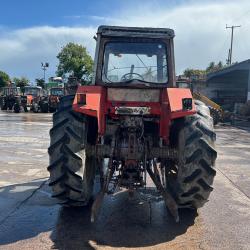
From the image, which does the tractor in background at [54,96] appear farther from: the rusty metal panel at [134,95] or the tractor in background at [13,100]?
the rusty metal panel at [134,95]

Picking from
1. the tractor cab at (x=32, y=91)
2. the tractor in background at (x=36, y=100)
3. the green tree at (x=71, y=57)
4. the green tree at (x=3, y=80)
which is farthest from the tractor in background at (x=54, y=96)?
the green tree at (x=3, y=80)

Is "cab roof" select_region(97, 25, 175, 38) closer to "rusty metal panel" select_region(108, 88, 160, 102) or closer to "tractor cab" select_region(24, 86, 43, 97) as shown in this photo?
"rusty metal panel" select_region(108, 88, 160, 102)

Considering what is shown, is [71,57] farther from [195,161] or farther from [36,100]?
[195,161]

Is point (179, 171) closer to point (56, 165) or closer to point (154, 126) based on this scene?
point (154, 126)

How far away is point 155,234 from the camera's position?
5570 mm

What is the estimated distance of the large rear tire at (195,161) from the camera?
5762mm

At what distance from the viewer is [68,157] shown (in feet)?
18.6

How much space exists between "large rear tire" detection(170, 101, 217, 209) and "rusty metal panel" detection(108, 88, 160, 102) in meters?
0.56

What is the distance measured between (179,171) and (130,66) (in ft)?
6.30

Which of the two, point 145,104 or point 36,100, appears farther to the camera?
point 36,100

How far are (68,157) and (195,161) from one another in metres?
1.62

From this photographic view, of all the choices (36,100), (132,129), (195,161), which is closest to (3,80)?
(36,100)

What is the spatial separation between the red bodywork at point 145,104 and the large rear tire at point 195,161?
0.26 meters

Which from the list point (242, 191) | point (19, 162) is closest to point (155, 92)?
point (242, 191)
